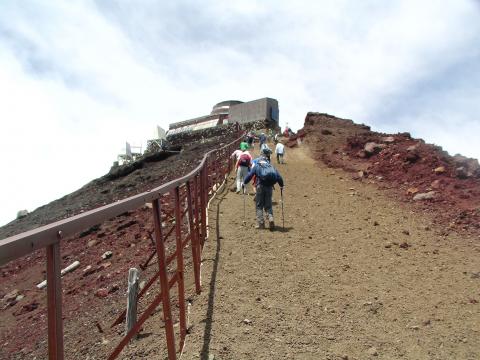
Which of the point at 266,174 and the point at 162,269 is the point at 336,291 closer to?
the point at 162,269

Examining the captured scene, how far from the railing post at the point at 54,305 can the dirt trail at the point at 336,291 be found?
2389mm

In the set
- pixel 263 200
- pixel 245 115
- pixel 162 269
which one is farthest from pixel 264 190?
pixel 245 115

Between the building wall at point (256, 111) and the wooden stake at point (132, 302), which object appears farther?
the building wall at point (256, 111)

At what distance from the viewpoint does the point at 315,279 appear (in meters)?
6.31

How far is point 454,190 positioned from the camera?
479 inches

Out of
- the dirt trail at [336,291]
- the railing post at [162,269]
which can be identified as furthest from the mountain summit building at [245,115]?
the railing post at [162,269]

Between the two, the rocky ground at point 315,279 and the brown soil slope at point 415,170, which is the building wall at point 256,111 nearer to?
the brown soil slope at point 415,170

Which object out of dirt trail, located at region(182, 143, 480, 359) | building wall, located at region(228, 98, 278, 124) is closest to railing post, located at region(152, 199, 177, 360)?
dirt trail, located at region(182, 143, 480, 359)

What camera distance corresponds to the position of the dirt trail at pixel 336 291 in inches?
175

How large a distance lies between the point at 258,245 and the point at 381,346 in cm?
355

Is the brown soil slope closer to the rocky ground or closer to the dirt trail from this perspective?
the rocky ground

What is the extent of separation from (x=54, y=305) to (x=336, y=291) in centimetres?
472

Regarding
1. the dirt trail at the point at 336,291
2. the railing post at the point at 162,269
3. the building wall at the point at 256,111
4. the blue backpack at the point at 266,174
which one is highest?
the building wall at the point at 256,111

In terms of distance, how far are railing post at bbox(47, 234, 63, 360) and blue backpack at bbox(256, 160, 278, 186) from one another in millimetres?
7367
